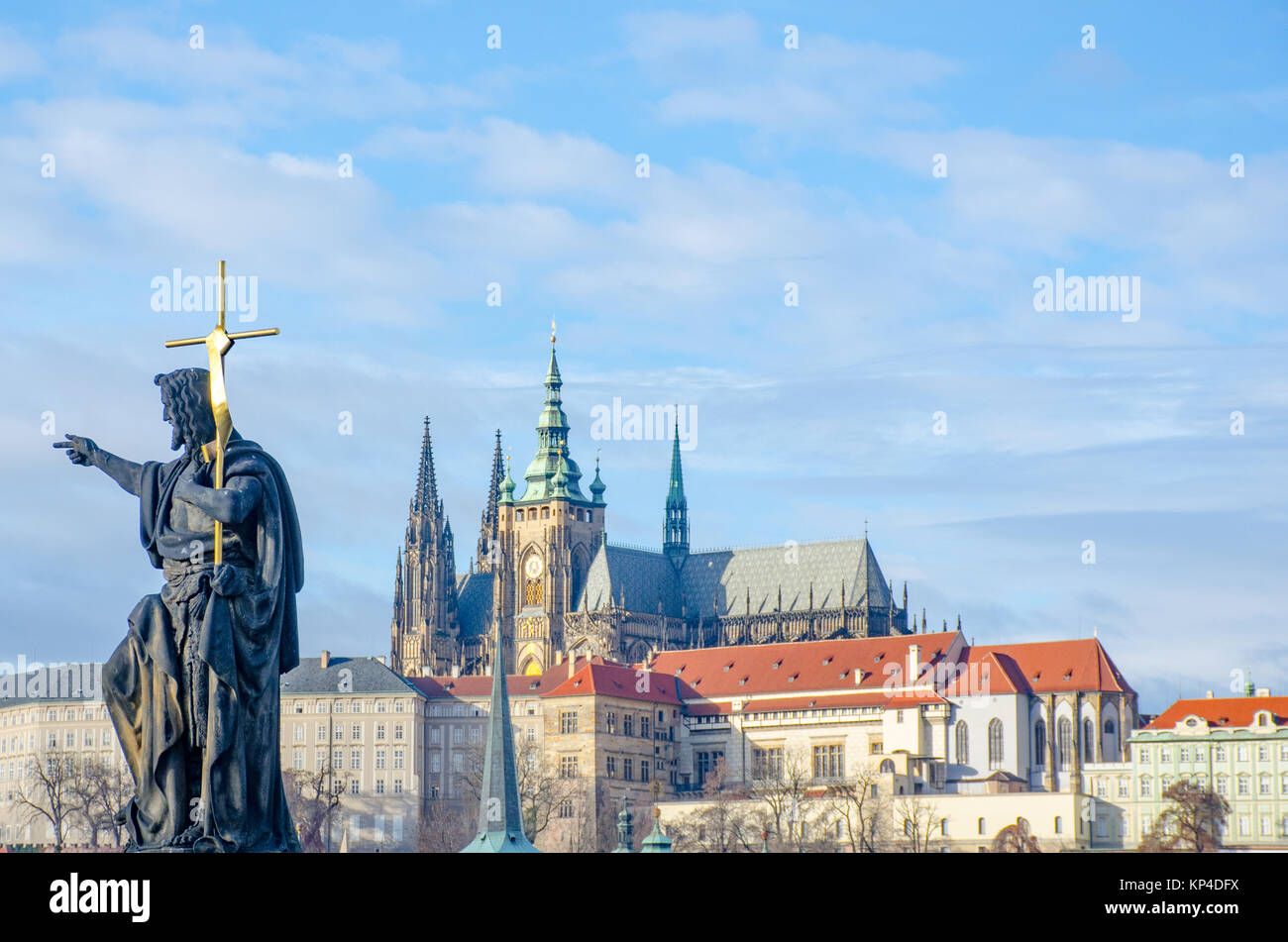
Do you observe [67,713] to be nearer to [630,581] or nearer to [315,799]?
[315,799]

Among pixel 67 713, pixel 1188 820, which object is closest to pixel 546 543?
pixel 67 713

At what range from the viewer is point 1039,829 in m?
131

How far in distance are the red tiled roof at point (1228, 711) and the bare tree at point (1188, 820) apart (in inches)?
252

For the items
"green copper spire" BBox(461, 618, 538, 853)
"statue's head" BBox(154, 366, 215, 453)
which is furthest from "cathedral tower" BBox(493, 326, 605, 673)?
"statue's head" BBox(154, 366, 215, 453)

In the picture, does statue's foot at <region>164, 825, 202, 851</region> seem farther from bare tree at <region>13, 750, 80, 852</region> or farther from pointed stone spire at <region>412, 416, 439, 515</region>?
pointed stone spire at <region>412, 416, 439, 515</region>

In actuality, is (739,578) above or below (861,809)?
above

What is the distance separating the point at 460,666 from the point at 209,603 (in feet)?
582

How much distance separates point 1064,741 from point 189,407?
13370cm

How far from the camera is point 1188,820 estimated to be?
12288cm

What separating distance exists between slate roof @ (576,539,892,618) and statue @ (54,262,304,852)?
539 feet

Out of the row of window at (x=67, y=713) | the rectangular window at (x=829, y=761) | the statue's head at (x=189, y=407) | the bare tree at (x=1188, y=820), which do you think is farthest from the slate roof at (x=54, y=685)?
the statue's head at (x=189, y=407)

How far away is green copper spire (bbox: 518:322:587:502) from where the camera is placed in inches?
7362
